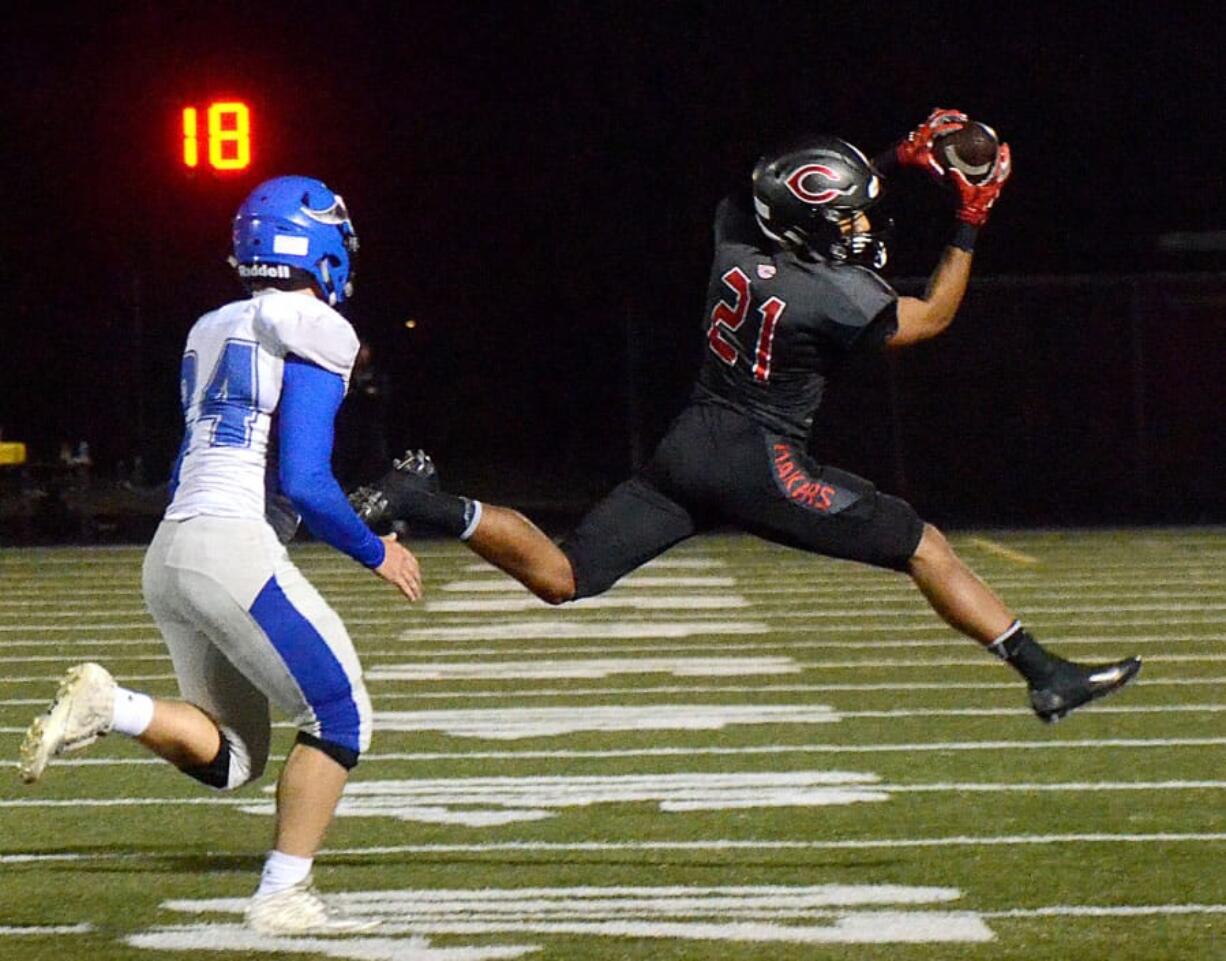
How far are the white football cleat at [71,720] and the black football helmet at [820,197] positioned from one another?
198 centimetres

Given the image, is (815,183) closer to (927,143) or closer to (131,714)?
(927,143)

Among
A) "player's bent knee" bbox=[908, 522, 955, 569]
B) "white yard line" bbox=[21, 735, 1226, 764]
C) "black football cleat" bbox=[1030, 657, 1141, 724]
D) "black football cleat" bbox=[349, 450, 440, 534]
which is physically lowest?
"white yard line" bbox=[21, 735, 1226, 764]

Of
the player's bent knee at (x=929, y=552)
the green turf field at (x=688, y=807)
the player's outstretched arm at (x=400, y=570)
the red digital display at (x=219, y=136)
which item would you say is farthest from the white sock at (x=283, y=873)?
the red digital display at (x=219, y=136)

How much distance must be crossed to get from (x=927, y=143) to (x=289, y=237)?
→ 1.82m

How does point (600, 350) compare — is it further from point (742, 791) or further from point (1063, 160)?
point (742, 791)

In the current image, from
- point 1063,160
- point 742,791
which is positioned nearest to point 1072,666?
point 742,791

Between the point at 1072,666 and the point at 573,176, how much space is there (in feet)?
86.9

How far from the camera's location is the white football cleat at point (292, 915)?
15.7 ft

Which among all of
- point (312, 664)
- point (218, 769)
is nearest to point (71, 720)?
point (218, 769)

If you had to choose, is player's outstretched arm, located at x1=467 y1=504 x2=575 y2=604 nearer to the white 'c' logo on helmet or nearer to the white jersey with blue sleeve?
the white 'c' logo on helmet

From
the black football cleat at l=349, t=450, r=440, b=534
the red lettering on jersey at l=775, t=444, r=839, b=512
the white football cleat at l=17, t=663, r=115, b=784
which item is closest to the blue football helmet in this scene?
the white football cleat at l=17, t=663, r=115, b=784

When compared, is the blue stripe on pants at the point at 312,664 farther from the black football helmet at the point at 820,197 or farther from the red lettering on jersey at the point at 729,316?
the black football helmet at the point at 820,197

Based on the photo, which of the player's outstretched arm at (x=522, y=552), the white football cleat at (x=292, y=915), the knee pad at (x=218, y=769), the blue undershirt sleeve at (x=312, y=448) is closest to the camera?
the blue undershirt sleeve at (x=312, y=448)

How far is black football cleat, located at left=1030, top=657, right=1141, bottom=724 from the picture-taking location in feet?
19.1
